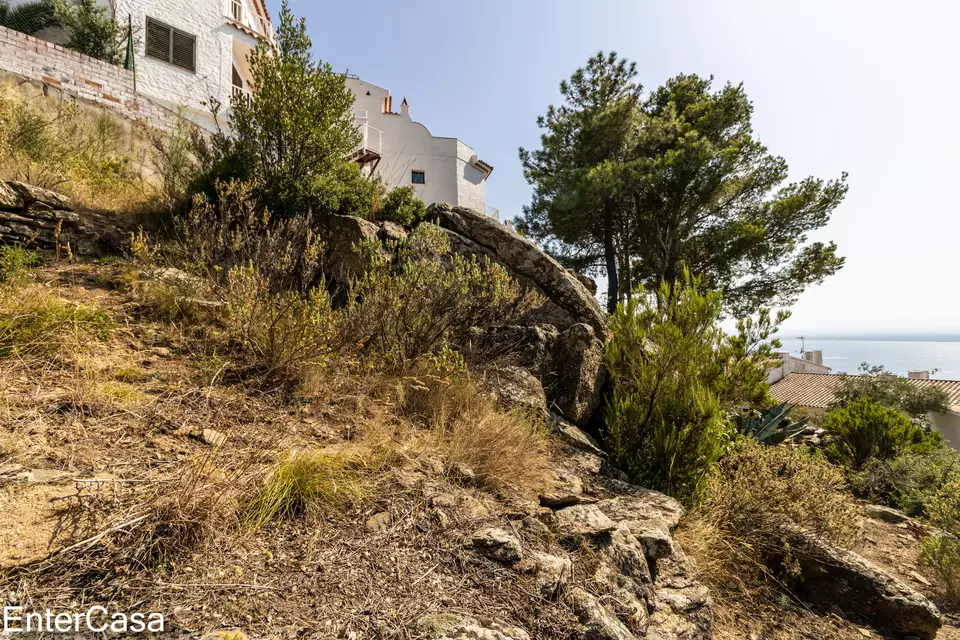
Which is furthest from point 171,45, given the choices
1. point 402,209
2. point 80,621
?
point 80,621

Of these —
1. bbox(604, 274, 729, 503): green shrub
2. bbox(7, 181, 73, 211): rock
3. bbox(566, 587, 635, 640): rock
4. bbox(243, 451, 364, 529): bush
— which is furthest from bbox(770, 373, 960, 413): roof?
bbox(7, 181, 73, 211): rock

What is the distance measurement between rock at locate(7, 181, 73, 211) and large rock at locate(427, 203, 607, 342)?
429cm

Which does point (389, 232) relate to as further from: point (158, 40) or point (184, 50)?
point (158, 40)

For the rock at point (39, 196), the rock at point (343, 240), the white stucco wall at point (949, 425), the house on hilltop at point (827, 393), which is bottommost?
the white stucco wall at point (949, 425)

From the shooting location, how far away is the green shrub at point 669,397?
3422mm

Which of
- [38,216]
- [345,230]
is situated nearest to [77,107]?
[38,216]

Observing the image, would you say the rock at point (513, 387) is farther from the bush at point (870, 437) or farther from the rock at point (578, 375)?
the bush at point (870, 437)

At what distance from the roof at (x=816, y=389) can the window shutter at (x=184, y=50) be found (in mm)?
24472

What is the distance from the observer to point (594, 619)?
184 centimetres

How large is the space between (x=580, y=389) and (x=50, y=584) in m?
3.75

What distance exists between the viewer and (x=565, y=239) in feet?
45.6

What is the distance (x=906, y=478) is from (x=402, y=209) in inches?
307

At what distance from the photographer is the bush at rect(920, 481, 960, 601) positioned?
3.43 m

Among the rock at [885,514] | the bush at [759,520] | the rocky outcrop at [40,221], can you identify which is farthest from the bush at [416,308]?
the rock at [885,514]
